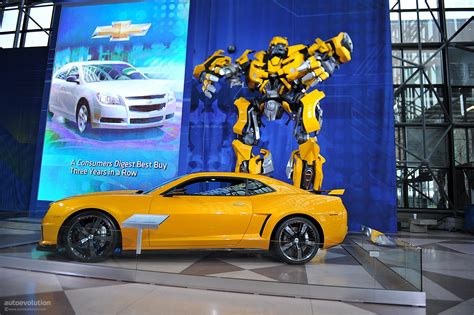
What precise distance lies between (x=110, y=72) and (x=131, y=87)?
0.73 m

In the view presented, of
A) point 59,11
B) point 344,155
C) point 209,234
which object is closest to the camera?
point 209,234

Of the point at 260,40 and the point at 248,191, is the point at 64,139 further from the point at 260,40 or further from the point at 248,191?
the point at 248,191

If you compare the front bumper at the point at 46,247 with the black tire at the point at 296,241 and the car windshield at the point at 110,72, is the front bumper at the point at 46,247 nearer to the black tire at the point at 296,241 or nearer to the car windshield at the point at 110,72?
the black tire at the point at 296,241

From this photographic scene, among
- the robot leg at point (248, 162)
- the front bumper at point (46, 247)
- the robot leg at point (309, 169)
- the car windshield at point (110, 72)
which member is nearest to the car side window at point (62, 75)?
the car windshield at point (110, 72)

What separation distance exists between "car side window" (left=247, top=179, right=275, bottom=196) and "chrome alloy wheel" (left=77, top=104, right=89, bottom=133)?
17.8ft

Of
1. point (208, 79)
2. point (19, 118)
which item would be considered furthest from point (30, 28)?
point (208, 79)

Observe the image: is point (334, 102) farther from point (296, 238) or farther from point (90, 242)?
point (90, 242)

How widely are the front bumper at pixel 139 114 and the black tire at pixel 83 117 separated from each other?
17.4 inches

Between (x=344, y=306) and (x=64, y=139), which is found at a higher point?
(x=64, y=139)

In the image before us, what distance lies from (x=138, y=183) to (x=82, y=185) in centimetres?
135

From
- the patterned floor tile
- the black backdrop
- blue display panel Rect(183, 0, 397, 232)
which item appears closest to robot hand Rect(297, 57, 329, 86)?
blue display panel Rect(183, 0, 397, 232)

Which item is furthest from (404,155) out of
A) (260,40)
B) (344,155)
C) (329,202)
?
(329,202)

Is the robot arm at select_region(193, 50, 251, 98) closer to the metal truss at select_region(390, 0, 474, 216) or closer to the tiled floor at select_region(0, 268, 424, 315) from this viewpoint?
the tiled floor at select_region(0, 268, 424, 315)

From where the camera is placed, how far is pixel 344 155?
22.2 feet
